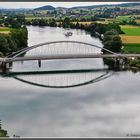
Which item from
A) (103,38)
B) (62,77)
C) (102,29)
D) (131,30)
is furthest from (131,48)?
(102,29)

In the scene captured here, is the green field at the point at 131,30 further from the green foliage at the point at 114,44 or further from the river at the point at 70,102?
the river at the point at 70,102

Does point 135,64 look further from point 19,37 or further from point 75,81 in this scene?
point 19,37

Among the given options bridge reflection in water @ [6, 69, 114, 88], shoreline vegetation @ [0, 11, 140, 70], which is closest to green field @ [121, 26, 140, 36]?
shoreline vegetation @ [0, 11, 140, 70]

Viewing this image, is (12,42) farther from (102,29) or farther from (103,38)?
(102,29)

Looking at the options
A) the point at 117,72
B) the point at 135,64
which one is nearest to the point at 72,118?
the point at 117,72

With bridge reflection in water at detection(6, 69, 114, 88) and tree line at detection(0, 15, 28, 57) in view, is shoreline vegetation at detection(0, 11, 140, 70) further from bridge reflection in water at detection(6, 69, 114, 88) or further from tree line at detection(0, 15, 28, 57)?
bridge reflection in water at detection(6, 69, 114, 88)

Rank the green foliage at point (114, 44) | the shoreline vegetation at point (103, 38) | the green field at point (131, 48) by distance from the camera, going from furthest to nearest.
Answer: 1. the green foliage at point (114, 44)
2. the green field at point (131, 48)
3. the shoreline vegetation at point (103, 38)

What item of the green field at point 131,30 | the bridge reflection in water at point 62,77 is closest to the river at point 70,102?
the bridge reflection in water at point 62,77
